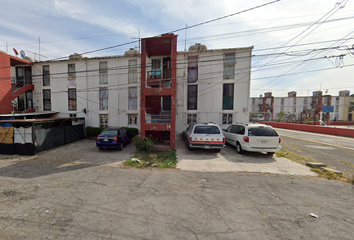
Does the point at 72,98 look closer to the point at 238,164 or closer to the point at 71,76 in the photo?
the point at 71,76

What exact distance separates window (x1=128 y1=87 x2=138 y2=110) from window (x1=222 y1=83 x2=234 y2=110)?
29.0 ft

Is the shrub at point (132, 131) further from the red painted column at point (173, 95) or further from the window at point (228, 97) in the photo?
the window at point (228, 97)

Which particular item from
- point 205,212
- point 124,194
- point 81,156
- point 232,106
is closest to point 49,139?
point 81,156

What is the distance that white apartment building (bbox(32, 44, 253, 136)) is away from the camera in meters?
13.8

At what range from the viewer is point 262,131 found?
7.62m

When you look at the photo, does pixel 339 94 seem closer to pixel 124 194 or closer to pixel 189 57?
pixel 189 57

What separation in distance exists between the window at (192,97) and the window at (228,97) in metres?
2.71

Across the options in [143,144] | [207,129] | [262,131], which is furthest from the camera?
[207,129]

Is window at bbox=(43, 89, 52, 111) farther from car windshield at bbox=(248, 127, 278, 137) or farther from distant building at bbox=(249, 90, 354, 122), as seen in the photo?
distant building at bbox=(249, 90, 354, 122)

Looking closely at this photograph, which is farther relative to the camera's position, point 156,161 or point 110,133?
point 110,133

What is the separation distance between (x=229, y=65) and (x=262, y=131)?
27.8 feet

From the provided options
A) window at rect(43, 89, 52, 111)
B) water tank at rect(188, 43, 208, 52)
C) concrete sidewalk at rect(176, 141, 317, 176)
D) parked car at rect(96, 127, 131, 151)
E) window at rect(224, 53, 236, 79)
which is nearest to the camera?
concrete sidewalk at rect(176, 141, 317, 176)

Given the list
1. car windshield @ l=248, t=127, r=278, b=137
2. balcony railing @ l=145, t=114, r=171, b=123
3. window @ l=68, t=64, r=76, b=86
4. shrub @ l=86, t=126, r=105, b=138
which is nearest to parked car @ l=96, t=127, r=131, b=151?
balcony railing @ l=145, t=114, r=171, b=123

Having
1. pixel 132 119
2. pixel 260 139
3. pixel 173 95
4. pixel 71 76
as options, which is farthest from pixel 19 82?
pixel 260 139
